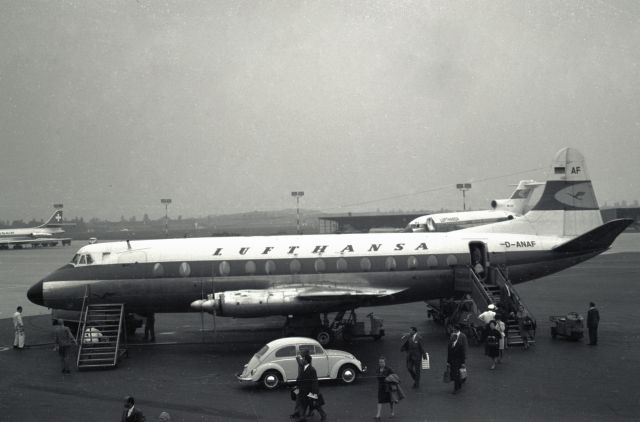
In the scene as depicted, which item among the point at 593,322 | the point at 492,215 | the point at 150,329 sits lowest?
the point at 150,329

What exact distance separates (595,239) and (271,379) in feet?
53.8

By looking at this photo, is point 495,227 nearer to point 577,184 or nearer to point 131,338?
point 577,184

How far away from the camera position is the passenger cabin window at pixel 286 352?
52.5ft

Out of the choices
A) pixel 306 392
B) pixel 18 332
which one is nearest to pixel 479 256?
pixel 306 392

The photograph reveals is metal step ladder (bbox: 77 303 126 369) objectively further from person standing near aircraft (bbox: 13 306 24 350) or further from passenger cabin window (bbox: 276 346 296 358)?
passenger cabin window (bbox: 276 346 296 358)

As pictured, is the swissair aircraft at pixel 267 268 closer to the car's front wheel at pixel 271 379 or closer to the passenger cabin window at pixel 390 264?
the passenger cabin window at pixel 390 264

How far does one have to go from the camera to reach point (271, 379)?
15.8 metres

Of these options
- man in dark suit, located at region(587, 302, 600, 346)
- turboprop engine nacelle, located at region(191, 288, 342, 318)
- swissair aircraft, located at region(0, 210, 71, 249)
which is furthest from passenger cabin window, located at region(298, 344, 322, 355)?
swissair aircraft, located at region(0, 210, 71, 249)

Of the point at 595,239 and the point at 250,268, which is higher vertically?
the point at 595,239

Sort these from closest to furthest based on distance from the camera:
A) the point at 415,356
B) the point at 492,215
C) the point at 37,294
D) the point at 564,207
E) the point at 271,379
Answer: the point at 271,379 < the point at 415,356 < the point at 37,294 < the point at 564,207 < the point at 492,215

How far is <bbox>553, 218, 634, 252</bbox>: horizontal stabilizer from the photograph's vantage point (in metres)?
23.4

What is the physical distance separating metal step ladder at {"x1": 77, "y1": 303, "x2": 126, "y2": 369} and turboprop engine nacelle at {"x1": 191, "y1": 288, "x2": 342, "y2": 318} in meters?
3.31

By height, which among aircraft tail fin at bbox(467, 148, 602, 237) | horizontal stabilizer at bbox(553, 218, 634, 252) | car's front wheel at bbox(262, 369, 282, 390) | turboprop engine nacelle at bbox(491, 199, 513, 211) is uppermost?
turboprop engine nacelle at bbox(491, 199, 513, 211)

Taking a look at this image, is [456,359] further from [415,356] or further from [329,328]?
[329,328]
